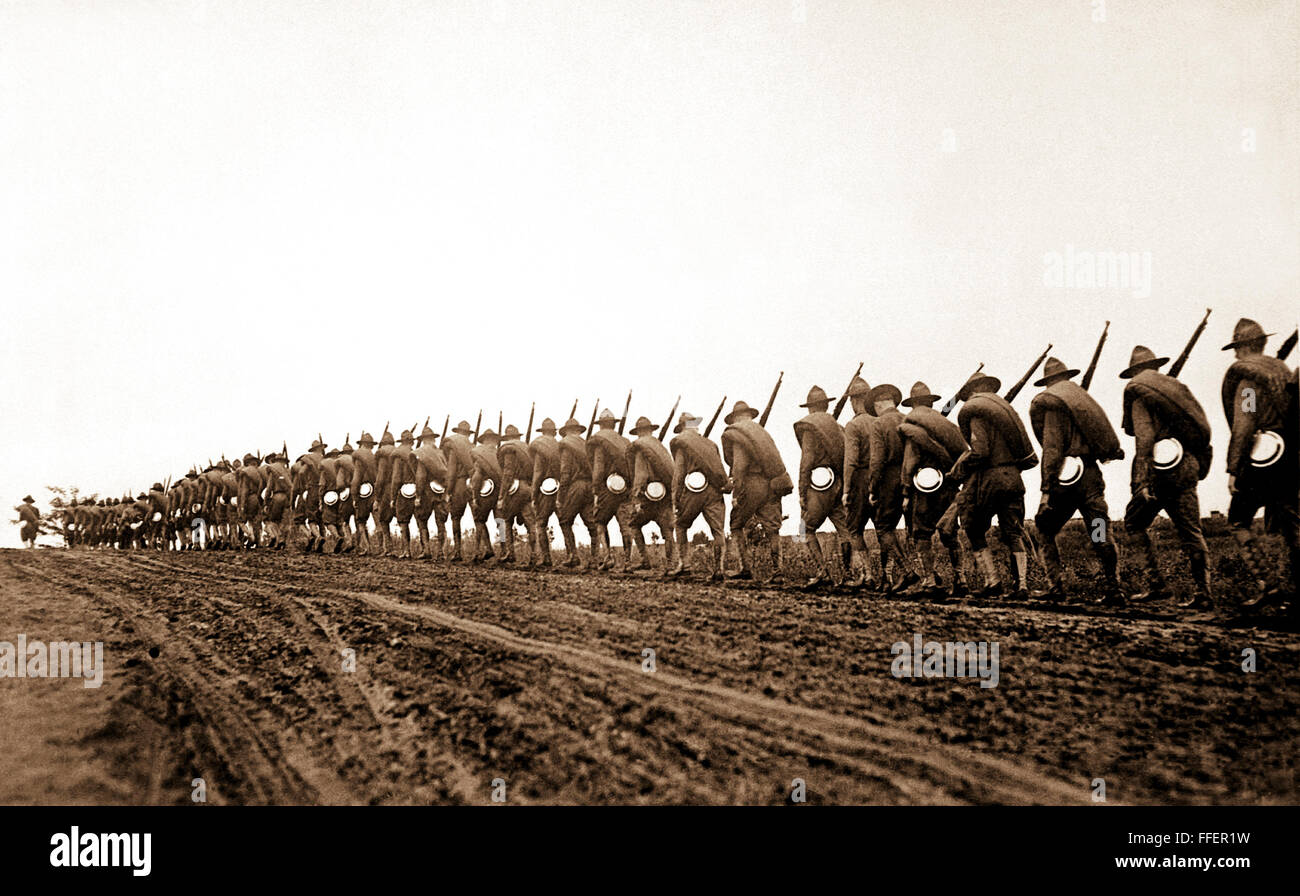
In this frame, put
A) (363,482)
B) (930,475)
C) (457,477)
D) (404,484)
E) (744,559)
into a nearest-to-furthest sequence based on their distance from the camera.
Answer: (930,475) → (744,559) → (457,477) → (404,484) → (363,482)

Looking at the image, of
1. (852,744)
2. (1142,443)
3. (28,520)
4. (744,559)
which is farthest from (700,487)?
(28,520)

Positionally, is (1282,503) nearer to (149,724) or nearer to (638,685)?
(638,685)

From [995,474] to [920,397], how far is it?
171 centimetres

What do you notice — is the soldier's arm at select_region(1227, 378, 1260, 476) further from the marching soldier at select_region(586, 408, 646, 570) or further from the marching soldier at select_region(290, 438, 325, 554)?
the marching soldier at select_region(290, 438, 325, 554)

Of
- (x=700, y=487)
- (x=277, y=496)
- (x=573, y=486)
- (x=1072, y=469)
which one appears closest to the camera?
(x=1072, y=469)

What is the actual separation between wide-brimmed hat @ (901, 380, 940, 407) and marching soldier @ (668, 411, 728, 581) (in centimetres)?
341

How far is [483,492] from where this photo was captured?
18453 mm

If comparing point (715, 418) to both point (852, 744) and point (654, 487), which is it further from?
point (852, 744)

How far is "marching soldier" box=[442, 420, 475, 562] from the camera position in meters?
19.4

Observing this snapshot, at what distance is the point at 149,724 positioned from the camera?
7.79 meters

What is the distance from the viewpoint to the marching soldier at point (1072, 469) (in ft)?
32.3

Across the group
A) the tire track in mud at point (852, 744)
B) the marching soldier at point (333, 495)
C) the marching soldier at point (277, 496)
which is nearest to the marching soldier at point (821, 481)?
the tire track in mud at point (852, 744)

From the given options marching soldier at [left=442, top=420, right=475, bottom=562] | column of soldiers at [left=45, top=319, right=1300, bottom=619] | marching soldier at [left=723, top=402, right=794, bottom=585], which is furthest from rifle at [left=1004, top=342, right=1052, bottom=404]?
marching soldier at [left=442, top=420, right=475, bottom=562]
